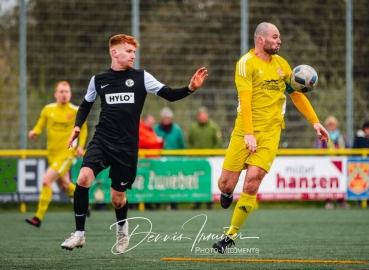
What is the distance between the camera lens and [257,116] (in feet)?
29.6

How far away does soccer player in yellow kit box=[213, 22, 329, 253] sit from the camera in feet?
29.2

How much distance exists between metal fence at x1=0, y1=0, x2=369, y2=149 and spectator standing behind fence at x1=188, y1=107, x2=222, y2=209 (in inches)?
20.5

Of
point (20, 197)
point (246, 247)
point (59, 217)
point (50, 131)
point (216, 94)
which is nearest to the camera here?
point (246, 247)

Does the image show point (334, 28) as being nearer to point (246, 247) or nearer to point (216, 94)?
point (216, 94)

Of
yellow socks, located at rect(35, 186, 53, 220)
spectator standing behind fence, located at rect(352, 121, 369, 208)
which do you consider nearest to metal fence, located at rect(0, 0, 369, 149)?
spectator standing behind fence, located at rect(352, 121, 369, 208)

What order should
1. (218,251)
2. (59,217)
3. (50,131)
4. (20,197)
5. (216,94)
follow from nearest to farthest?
(218,251)
(50,131)
(59,217)
(20,197)
(216,94)

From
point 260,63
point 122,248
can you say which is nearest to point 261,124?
point 260,63

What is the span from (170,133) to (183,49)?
1.91 m

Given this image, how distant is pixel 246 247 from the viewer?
9984mm

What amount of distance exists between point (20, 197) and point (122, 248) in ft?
28.0

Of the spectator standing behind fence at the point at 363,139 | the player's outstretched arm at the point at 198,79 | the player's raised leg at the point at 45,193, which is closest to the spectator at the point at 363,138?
the spectator standing behind fence at the point at 363,139

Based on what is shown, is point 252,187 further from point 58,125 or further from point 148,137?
point 148,137

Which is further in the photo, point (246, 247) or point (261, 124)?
point (246, 247)

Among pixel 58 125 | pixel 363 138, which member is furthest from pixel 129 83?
pixel 363 138
